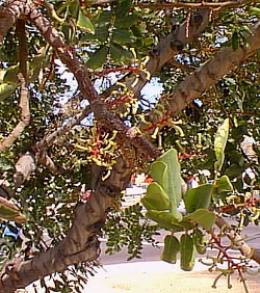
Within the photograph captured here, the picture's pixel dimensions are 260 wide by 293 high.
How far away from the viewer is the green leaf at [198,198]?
395 millimetres

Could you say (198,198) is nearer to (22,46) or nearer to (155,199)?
(155,199)

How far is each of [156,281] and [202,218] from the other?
4.94 metres

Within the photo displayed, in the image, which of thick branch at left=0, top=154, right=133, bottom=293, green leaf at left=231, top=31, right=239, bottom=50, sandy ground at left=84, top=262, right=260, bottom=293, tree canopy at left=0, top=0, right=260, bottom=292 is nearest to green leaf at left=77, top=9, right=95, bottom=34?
tree canopy at left=0, top=0, right=260, bottom=292

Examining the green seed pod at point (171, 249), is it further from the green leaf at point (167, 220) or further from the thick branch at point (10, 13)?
the thick branch at point (10, 13)

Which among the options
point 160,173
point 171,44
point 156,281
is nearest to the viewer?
point 160,173

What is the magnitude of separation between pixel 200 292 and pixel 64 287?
132 inches

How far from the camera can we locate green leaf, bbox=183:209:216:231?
38 cm

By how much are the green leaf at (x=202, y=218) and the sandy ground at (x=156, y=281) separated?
13.9ft

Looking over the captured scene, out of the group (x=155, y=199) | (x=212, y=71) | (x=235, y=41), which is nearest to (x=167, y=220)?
(x=155, y=199)

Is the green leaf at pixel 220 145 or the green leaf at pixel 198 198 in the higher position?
the green leaf at pixel 220 145

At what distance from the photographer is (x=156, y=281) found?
522 cm

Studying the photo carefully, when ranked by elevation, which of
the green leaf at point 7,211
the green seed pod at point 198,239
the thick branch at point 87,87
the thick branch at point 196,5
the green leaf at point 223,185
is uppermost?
the thick branch at point 196,5

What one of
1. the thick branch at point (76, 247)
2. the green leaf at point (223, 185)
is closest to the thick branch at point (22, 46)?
the green leaf at point (223, 185)

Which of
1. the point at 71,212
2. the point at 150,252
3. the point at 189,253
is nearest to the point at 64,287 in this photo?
the point at 71,212
